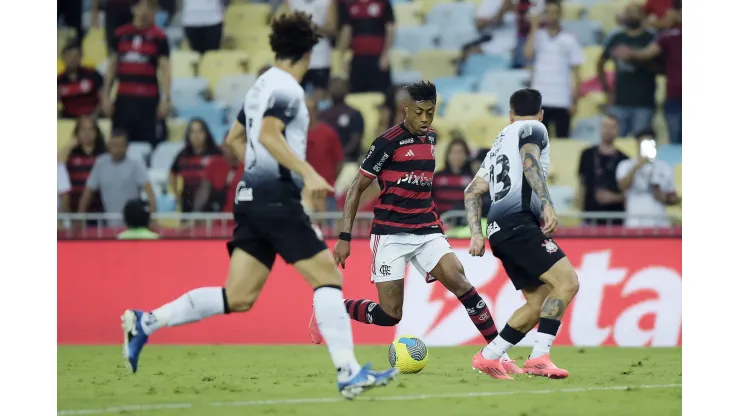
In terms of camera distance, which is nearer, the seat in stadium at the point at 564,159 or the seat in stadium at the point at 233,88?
the seat in stadium at the point at 564,159

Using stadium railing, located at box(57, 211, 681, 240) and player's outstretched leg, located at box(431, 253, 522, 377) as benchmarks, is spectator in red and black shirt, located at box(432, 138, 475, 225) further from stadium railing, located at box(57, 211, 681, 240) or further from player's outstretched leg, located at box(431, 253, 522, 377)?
player's outstretched leg, located at box(431, 253, 522, 377)

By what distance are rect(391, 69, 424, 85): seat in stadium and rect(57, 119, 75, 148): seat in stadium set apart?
4700mm

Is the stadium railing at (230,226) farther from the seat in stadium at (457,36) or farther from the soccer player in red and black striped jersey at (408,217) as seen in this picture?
the seat in stadium at (457,36)

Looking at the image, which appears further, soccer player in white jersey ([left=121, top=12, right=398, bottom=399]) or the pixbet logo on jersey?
the pixbet logo on jersey

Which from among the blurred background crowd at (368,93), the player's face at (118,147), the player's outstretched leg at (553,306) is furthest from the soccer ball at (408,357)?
the player's face at (118,147)

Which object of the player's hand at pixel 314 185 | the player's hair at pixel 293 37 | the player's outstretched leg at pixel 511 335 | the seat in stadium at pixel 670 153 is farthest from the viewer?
the seat in stadium at pixel 670 153

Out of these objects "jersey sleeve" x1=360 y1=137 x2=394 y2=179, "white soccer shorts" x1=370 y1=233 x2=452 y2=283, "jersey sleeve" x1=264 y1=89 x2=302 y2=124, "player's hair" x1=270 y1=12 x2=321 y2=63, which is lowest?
"white soccer shorts" x1=370 y1=233 x2=452 y2=283

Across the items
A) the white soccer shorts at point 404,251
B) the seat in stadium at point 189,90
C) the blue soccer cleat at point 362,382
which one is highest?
the seat in stadium at point 189,90

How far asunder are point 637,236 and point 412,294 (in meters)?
2.50

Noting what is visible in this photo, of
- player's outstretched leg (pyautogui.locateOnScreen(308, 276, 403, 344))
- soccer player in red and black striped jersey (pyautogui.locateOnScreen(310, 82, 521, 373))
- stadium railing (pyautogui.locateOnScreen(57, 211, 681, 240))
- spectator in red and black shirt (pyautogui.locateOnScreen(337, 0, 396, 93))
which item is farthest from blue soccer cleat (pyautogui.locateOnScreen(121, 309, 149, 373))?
spectator in red and black shirt (pyautogui.locateOnScreen(337, 0, 396, 93))

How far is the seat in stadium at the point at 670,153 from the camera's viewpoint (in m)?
16.7

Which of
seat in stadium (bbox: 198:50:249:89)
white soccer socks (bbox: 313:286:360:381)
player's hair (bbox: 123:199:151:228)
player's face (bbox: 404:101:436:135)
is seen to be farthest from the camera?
seat in stadium (bbox: 198:50:249:89)

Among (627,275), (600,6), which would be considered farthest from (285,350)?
(600,6)

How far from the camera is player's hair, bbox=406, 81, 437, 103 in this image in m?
9.88
